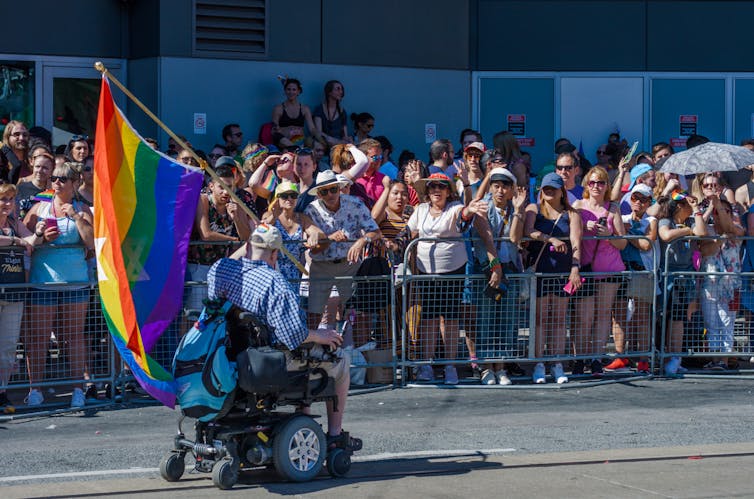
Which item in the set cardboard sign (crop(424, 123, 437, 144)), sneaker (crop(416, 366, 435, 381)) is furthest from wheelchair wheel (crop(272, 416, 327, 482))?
cardboard sign (crop(424, 123, 437, 144))

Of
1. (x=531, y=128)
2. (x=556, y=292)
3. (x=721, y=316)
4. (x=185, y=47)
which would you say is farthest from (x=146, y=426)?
(x=531, y=128)

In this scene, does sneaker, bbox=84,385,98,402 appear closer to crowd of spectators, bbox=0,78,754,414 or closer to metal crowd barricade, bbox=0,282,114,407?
crowd of spectators, bbox=0,78,754,414

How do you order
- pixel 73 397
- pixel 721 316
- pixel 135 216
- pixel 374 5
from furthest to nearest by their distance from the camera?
pixel 374 5, pixel 721 316, pixel 73 397, pixel 135 216

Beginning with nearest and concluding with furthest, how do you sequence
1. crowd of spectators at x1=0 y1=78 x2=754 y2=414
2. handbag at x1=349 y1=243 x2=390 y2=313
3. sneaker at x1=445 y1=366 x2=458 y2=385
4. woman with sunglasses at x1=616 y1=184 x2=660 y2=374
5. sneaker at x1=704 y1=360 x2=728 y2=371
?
1. crowd of spectators at x1=0 y1=78 x2=754 y2=414
2. handbag at x1=349 y1=243 x2=390 y2=313
3. sneaker at x1=445 y1=366 x2=458 y2=385
4. woman with sunglasses at x1=616 y1=184 x2=660 y2=374
5. sneaker at x1=704 y1=360 x2=728 y2=371

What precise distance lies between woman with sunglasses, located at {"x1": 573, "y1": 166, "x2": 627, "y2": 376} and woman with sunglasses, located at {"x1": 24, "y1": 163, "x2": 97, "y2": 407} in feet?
15.3

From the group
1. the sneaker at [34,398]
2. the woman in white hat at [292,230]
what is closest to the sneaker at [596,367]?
the woman in white hat at [292,230]

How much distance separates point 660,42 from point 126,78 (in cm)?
804

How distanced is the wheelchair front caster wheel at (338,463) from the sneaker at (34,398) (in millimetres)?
3600

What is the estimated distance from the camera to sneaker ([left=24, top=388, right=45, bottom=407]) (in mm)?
10883

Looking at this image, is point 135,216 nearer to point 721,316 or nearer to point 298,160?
point 298,160

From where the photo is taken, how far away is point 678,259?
509 inches

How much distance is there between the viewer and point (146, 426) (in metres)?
10.2

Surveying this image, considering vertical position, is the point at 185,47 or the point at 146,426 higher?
the point at 185,47

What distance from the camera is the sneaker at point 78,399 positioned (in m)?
10.9
